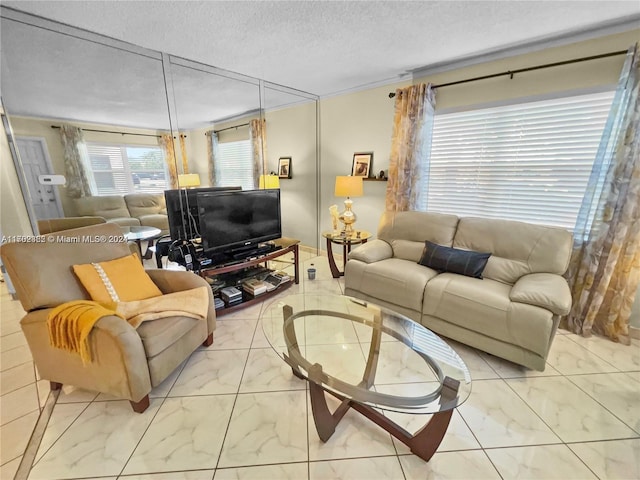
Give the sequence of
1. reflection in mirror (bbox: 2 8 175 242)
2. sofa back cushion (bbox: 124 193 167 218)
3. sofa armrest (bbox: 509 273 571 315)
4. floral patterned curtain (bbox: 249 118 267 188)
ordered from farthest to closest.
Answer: floral patterned curtain (bbox: 249 118 267 188) → sofa back cushion (bbox: 124 193 167 218) → reflection in mirror (bbox: 2 8 175 242) → sofa armrest (bbox: 509 273 571 315)

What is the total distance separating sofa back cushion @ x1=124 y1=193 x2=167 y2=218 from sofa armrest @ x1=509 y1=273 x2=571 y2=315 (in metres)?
3.02

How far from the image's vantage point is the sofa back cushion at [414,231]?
8.79ft

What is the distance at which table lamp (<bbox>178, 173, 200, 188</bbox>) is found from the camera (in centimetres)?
265

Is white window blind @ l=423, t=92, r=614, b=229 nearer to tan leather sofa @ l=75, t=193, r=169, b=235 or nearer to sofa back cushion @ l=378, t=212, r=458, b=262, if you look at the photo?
sofa back cushion @ l=378, t=212, r=458, b=262

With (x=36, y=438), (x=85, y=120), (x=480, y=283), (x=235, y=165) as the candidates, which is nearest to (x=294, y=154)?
(x=235, y=165)

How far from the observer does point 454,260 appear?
2389 mm

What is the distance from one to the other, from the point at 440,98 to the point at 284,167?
7.25 ft

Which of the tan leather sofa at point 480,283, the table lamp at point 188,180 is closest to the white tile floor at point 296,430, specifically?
the tan leather sofa at point 480,283

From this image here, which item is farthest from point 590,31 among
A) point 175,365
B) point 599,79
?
point 175,365

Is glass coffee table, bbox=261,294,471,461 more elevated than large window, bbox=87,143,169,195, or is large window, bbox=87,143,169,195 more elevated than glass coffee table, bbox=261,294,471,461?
large window, bbox=87,143,169,195

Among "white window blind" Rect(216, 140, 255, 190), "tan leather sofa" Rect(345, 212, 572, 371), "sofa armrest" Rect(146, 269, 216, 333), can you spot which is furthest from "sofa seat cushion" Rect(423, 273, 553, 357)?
"white window blind" Rect(216, 140, 255, 190)

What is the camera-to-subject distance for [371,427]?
1.46 metres

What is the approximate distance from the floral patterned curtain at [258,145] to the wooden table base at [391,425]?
103 inches

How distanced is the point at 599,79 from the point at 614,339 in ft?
6.80
